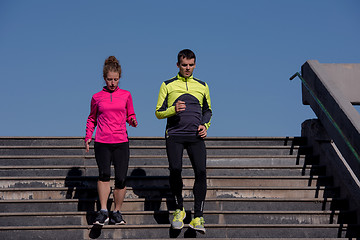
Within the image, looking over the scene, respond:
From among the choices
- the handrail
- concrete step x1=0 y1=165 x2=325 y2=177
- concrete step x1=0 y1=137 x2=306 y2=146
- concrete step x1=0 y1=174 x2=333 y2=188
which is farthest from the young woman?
the handrail

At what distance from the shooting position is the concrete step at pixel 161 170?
7.91 meters

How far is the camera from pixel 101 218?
6230 millimetres

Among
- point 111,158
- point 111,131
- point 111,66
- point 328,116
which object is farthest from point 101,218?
point 328,116

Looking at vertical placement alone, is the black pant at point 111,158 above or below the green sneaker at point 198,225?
above

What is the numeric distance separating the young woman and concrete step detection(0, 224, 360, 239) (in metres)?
0.19

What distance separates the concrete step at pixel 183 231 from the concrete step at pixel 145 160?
1739 mm

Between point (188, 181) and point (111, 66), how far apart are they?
206 cm

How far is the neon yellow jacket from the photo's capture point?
6.28m

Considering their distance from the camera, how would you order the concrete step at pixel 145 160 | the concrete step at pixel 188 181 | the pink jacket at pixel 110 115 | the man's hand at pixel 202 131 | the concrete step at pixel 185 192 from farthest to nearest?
the concrete step at pixel 145 160 → the concrete step at pixel 188 181 → the concrete step at pixel 185 192 → the pink jacket at pixel 110 115 → the man's hand at pixel 202 131

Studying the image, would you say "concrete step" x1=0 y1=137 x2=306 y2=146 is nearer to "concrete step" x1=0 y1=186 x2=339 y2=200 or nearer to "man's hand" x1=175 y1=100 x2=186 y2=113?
"concrete step" x1=0 y1=186 x2=339 y2=200

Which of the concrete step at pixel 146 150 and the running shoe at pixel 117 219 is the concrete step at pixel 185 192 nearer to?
the running shoe at pixel 117 219

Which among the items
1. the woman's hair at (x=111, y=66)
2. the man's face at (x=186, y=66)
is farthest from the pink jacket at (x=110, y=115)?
the man's face at (x=186, y=66)

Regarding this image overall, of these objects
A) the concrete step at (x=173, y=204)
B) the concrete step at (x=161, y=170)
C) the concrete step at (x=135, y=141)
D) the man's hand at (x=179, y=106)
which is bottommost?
the concrete step at (x=173, y=204)

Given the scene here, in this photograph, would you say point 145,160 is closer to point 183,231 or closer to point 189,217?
point 189,217
